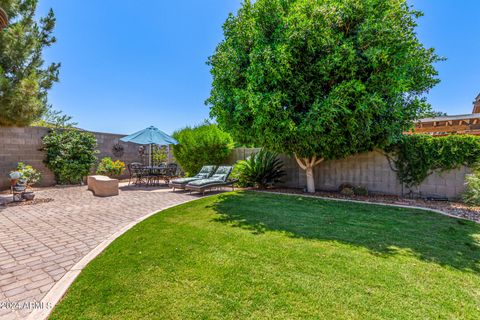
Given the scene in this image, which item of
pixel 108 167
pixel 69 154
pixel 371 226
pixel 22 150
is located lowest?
pixel 371 226

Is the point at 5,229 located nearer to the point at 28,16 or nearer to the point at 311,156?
the point at 311,156

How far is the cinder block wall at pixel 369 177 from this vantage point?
7.19 meters

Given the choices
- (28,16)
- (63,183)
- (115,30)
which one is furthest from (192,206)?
(28,16)

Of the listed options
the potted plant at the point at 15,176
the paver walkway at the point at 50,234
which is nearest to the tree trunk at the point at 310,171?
the paver walkway at the point at 50,234

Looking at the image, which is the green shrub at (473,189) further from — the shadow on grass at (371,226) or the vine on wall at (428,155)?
the shadow on grass at (371,226)

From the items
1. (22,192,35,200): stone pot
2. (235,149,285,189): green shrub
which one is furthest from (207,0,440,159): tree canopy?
(22,192,35,200): stone pot

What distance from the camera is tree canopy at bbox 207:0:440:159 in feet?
20.7

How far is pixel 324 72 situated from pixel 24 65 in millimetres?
12343

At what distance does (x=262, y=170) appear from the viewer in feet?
32.5

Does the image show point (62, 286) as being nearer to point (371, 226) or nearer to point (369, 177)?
point (371, 226)

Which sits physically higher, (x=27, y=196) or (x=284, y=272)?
(x=27, y=196)

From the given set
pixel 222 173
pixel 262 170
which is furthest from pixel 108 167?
pixel 262 170

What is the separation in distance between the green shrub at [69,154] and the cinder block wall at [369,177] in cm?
961

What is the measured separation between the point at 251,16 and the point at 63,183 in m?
11.1
